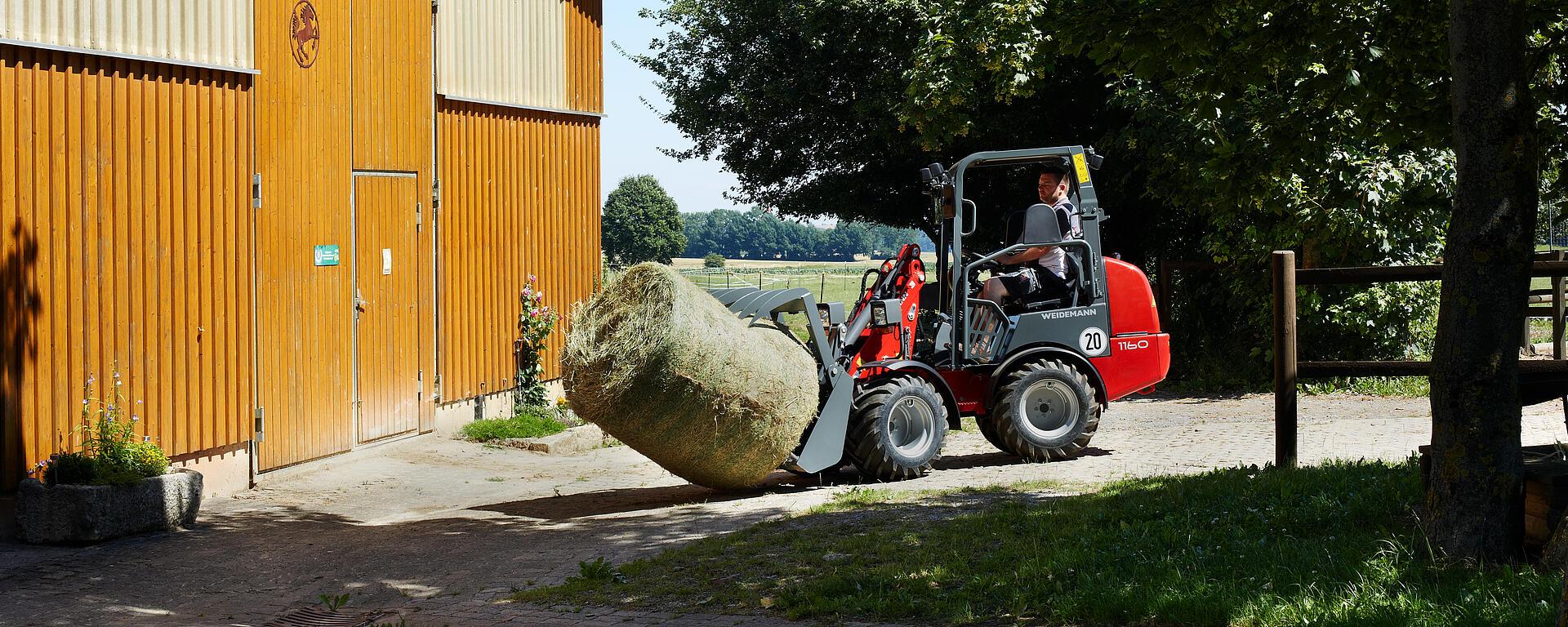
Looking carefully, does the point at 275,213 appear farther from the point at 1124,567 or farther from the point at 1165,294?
the point at 1165,294

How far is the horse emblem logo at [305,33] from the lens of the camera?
1110cm

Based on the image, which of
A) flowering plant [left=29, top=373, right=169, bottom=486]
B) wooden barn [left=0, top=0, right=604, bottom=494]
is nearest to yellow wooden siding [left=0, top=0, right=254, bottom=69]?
wooden barn [left=0, top=0, right=604, bottom=494]

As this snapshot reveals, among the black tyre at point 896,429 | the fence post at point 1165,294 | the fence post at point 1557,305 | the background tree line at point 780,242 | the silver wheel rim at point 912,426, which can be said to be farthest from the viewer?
the background tree line at point 780,242

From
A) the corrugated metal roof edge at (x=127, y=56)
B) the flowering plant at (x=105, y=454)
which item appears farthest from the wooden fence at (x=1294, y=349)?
the corrugated metal roof edge at (x=127, y=56)

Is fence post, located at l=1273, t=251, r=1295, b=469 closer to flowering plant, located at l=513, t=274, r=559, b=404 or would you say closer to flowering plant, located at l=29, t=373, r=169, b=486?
flowering plant, located at l=29, t=373, r=169, b=486

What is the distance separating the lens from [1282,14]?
786cm

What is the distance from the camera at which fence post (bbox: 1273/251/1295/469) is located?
8.57m

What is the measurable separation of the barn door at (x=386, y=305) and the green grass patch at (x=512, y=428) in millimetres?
638

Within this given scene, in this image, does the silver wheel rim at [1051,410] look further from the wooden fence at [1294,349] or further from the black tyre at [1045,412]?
the wooden fence at [1294,349]

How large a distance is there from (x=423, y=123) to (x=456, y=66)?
85 cm

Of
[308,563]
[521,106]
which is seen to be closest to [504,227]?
[521,106]

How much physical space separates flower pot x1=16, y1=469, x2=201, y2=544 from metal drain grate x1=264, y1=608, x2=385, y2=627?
2691 mm

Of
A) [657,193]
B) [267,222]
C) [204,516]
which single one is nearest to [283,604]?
[204,516]

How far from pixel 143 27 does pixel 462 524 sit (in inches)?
163
